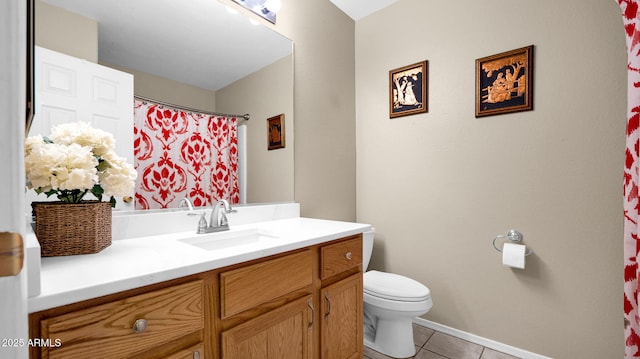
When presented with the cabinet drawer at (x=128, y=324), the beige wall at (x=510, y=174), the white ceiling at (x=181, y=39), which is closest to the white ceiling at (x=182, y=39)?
the white ceiling at (x=181, y=39)

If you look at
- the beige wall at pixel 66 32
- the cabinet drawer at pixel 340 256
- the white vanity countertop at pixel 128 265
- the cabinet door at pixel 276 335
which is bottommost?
the cabinet door at pixel 276 335

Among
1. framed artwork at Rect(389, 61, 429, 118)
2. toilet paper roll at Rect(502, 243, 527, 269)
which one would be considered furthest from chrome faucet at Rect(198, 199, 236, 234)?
toilet paper roll at Rect(502, 243, 527, 269)

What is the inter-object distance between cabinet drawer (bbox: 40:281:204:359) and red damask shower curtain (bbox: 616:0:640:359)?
1784 mm

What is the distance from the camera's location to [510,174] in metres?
1.68

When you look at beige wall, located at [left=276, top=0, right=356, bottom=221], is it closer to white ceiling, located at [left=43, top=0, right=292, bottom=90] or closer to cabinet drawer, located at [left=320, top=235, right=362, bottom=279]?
white ceiling, located at [left=43, top=0, right=292, bottom=90]

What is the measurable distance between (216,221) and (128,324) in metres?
0.68

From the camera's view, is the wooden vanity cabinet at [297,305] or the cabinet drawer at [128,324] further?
the wooden vanity cabinet at [297,305]

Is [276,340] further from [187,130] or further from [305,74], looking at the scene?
[305,74]

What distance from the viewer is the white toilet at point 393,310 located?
1587mm

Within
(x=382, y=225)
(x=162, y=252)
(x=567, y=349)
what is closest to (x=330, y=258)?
(x=162, y=252)

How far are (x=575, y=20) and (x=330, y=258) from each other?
1.82 meters

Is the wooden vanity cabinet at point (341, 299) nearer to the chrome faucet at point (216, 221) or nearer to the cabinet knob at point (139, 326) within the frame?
the chrome faucet at point (216, 221)

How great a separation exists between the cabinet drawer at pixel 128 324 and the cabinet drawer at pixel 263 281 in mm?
88

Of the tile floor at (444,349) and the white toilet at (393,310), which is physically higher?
the white toilet at (393,310)
